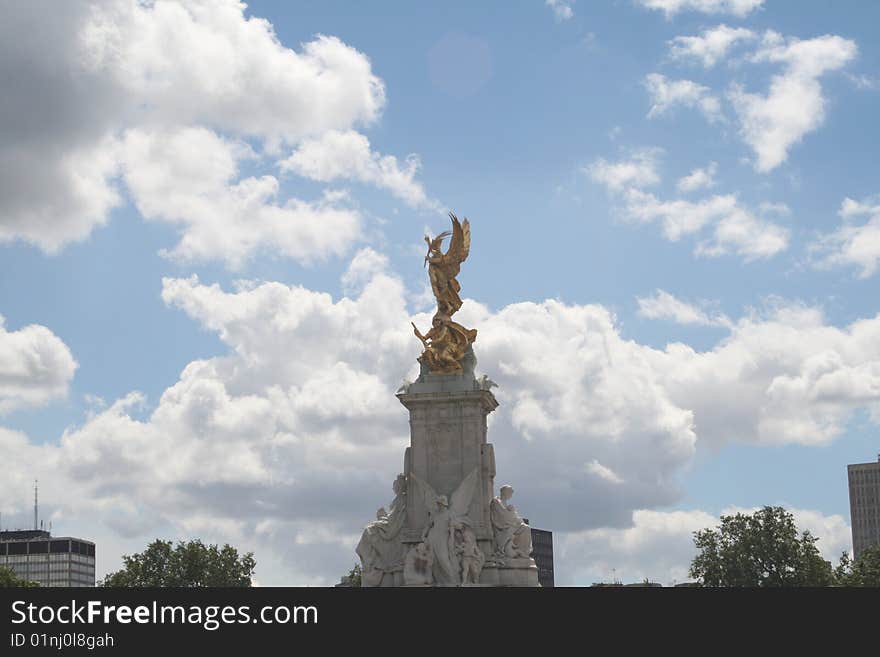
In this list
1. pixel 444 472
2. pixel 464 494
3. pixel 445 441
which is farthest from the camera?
pixel 445 441

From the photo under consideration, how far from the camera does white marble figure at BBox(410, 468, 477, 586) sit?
157 feet

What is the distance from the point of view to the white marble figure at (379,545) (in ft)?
163

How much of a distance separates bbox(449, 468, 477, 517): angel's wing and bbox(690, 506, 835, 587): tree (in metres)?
44.8

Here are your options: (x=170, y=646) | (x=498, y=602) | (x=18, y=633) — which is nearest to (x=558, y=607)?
(x=498, y=602)

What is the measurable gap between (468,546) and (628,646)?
21265 mm

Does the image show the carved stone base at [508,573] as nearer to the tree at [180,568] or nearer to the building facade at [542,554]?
the tree at [180,568]

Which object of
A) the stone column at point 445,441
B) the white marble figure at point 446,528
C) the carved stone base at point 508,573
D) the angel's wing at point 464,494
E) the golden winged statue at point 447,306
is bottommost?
the carved stone base at point 508,573

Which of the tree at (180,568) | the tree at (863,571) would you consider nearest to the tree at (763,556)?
the tree at (863,571)

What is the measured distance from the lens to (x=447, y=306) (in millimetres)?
52812

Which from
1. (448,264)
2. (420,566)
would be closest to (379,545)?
(420,566)

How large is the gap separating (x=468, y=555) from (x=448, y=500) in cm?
255

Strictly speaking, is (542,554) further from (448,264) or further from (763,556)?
(448,264)

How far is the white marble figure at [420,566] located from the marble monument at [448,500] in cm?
4

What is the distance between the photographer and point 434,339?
170ft
